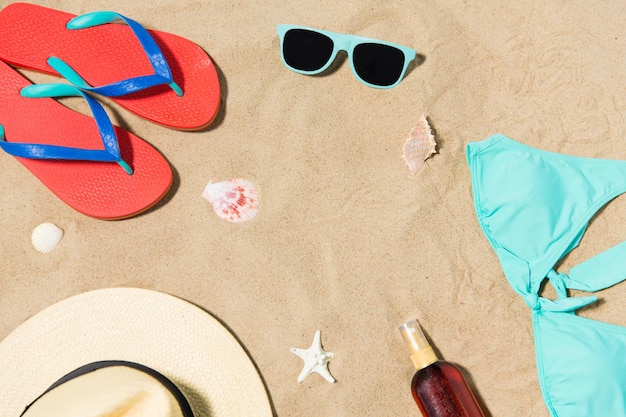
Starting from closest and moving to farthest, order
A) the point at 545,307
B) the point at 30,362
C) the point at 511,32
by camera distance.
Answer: the point at 30,362 → the point at 545,307 → the point at 511,32

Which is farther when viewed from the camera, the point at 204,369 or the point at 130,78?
the point at 130,78

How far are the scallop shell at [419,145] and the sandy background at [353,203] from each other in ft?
0.12

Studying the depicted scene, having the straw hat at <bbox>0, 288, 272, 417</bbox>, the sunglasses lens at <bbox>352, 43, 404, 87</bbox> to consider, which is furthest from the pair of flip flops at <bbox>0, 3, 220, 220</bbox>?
the sunglasses lens at <bbox>352, 43, 404, 87</bbox>

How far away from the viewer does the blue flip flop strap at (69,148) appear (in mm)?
1157

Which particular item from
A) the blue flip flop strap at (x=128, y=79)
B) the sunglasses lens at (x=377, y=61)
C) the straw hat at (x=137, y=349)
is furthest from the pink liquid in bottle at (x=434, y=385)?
the blue flip flop strap at (x=128, y=79)

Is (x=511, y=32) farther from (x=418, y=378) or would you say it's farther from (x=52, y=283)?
(x=52, y=283)

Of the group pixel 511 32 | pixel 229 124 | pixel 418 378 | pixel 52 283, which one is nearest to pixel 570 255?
pixel 418 378

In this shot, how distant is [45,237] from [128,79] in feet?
1.53

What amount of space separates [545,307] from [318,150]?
2.38ft

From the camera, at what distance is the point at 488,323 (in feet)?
4.13

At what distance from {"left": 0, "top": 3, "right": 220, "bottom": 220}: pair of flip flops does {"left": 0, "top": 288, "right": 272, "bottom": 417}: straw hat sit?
0.25m

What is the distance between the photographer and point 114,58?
4.25ft

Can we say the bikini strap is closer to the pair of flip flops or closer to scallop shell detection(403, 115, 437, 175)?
scallop shell detection(403, 115, 437, 175)

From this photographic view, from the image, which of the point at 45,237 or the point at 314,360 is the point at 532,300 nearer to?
the point at 314,360
